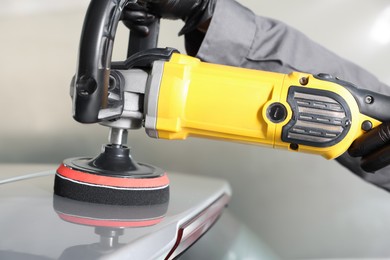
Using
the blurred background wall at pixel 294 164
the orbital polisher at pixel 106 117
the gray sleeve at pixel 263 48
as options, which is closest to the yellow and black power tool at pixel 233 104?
the orbital polisher at pixel 106 117

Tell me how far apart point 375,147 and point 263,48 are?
0.24m

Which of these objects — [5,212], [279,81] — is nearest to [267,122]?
[279,81]

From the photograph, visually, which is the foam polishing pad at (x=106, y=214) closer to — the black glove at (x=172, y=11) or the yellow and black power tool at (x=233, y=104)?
the yellow and black power tool at (x=233, y=104)

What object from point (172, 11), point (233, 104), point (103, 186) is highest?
point (172, 11)

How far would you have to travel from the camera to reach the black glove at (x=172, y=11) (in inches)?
25.9

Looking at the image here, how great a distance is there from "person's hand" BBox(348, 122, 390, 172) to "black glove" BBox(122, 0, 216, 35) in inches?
10.5

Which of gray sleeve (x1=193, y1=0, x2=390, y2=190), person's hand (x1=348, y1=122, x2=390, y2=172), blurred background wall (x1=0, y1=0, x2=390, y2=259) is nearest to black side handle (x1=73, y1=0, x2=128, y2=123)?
Result: gray sleeve (x1=193, y1=0, x2=390, y2=190)

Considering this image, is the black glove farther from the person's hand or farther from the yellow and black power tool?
the person's hand

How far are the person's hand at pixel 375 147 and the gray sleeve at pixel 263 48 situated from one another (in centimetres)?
20

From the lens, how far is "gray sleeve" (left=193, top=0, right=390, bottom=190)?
73cm

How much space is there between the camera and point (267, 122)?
596mm

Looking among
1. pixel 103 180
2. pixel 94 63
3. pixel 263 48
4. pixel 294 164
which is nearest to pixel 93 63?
pixel 94 63

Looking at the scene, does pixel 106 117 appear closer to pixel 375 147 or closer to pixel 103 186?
pixel 103 186

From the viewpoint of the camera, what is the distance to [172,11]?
67 cm
